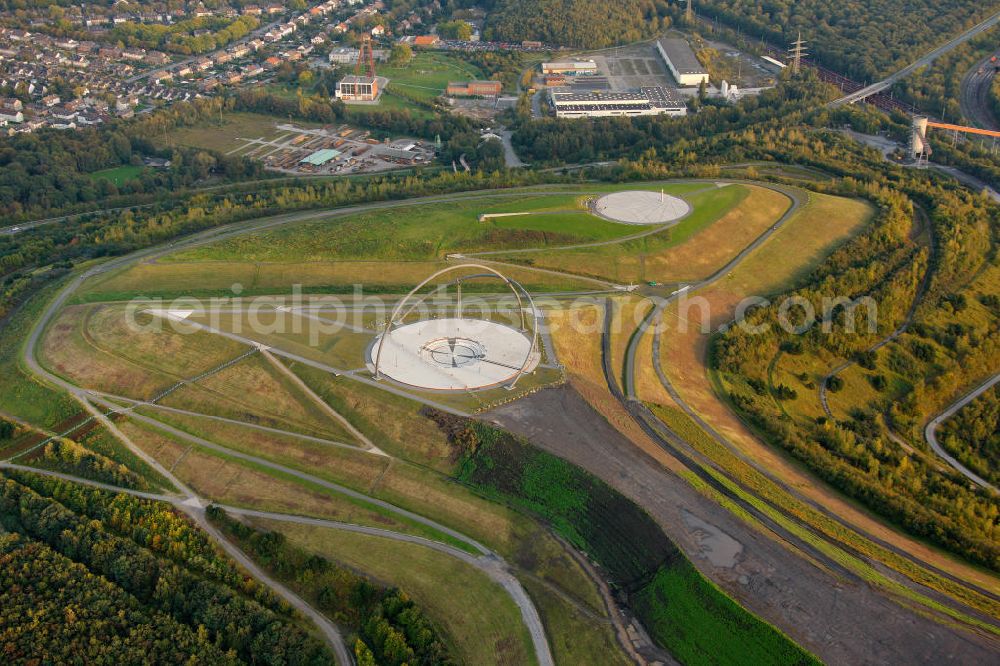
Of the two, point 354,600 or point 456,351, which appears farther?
point 456,351

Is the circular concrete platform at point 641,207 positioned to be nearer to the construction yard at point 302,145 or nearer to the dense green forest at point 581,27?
the construction yard at point 302,145

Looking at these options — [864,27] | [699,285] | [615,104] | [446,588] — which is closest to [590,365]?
[699,285]

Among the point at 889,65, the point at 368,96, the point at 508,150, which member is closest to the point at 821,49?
the point at 889,65

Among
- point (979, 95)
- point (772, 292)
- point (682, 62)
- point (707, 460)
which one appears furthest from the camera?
point (682, 62)

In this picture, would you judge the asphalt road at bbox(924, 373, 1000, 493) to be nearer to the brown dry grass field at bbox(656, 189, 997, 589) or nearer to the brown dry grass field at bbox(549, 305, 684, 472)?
the brown dry grass field at bbox(656, 189, 997, 589)

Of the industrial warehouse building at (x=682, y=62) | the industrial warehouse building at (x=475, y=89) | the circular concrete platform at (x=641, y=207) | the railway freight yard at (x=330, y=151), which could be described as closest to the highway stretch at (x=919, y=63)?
the industrial warehouse building at (x=682, y=62)

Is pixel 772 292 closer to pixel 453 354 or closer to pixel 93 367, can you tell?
pixel 453 354

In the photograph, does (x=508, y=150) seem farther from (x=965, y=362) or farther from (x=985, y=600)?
(x=985, y=600)
